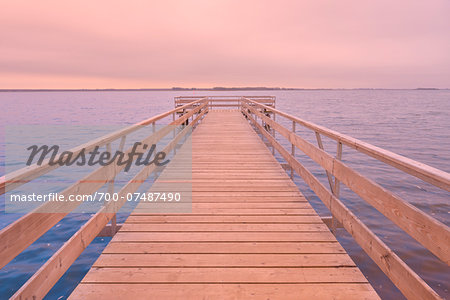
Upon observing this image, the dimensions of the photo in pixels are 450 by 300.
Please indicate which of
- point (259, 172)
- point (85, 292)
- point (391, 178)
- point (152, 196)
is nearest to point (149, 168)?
point (152, 196)

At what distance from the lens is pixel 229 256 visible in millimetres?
2717

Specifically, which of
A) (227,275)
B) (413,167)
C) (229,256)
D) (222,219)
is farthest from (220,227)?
(413,167)

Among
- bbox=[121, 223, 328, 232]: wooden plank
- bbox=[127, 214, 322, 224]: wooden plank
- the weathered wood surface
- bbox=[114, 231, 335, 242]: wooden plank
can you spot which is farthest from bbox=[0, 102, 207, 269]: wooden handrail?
bbox=[127, 214, 322, 224]: wooden plank

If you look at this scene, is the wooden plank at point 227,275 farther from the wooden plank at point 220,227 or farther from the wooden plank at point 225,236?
the wooden plank at point 220,227

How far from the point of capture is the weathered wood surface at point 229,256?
88.7 inches

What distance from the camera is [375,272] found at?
4867 mm

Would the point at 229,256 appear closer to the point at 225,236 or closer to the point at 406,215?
the point at 225,236

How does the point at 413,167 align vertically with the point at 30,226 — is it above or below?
above

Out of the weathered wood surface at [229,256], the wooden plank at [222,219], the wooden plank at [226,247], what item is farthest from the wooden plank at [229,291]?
the wooden plank at [222,219]

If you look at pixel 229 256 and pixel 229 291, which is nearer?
pixel 229 291

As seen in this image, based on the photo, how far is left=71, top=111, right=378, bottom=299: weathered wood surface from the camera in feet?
7.39

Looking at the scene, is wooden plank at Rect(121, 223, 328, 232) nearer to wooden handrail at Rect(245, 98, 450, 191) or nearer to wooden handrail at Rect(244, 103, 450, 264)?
wooden handrail at Rect(244, 103, 450, 264)

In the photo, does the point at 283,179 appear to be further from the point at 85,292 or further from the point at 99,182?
the point at 85,292

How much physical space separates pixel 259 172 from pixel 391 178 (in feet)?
22.9
